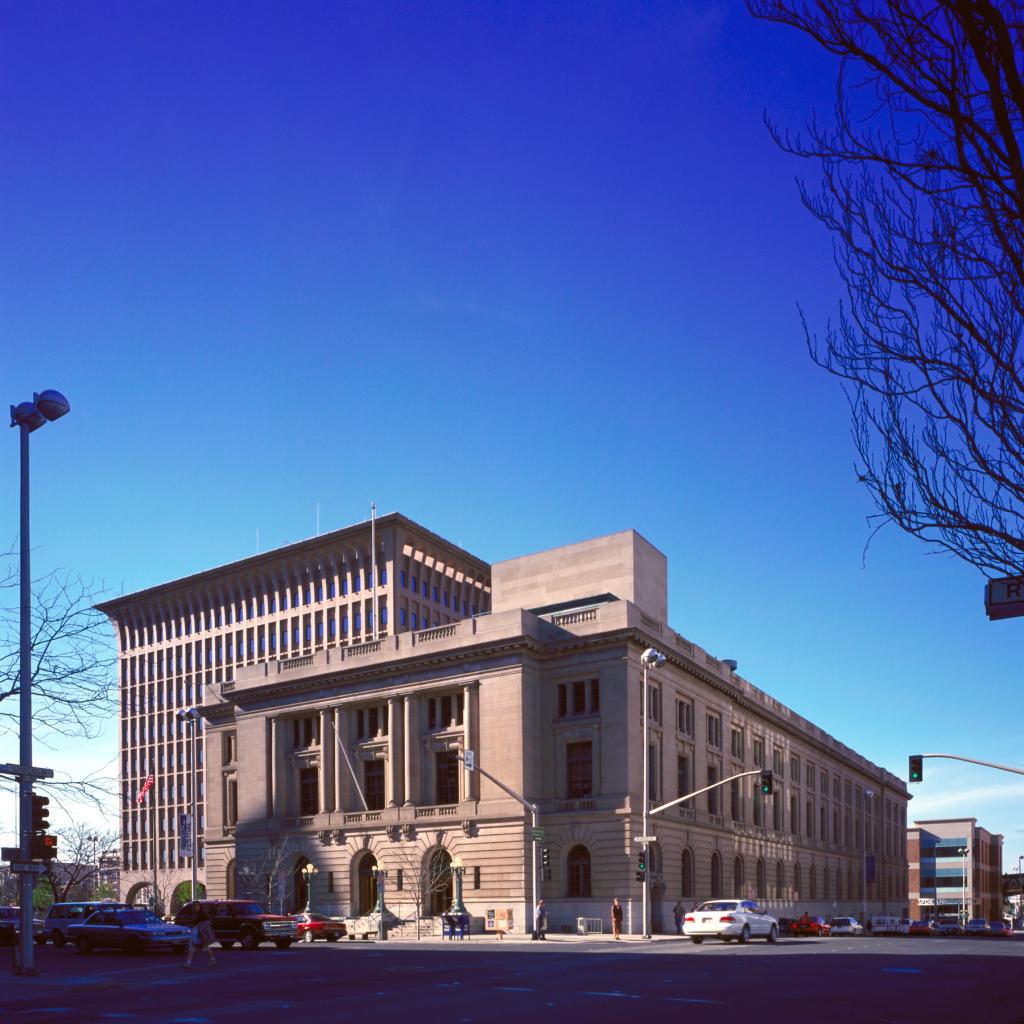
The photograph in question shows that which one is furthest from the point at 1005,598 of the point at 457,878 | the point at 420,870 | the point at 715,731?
the point at 715,731

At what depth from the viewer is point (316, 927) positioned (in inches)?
2090

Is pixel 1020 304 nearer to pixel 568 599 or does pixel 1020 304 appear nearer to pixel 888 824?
pixel 568 599

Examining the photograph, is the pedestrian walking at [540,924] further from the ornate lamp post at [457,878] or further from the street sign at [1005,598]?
the street sign at [1005,598]

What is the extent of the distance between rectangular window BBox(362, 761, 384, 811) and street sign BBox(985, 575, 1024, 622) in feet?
226

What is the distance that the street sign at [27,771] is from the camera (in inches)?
1006

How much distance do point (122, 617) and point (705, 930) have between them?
111057 mm

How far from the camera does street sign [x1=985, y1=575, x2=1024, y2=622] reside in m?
11.2

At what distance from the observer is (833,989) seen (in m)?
22.5

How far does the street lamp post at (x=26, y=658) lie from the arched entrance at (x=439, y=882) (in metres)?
45.7

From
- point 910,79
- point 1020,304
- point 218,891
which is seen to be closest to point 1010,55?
point 910,79

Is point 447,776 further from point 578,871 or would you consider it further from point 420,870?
point 578,871

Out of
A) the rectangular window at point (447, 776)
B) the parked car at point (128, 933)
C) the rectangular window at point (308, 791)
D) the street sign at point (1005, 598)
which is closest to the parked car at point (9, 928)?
the parked car at point (128, 933)

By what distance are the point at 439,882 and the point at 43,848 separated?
4776 cm

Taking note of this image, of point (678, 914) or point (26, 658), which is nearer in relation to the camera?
point (26, 658)
